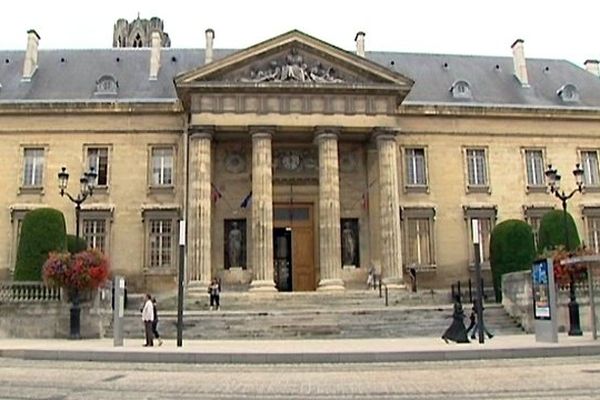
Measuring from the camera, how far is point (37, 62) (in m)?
37.1

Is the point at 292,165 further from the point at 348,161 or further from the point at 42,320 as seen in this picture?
the point at 42,320

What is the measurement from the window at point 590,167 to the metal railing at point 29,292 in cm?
2679

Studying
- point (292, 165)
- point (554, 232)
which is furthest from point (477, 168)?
point (292, 165)

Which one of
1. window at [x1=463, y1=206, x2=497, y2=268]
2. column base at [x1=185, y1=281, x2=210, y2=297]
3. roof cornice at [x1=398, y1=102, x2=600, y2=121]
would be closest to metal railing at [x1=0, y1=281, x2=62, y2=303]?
column base at [x1=185, y1=281, x2=210, y2=297]

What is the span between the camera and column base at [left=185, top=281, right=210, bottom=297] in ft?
94.3

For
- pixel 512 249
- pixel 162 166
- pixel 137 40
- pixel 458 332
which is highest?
pixel 137 40

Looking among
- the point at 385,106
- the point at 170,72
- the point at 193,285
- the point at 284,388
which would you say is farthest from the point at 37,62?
the point at 284,388

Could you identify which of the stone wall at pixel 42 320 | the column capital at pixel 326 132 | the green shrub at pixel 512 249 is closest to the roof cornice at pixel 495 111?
the column capital at pixel 326 132

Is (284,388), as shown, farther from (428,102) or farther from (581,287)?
(428,102)

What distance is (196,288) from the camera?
94.4 feet

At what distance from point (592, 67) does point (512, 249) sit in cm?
1887

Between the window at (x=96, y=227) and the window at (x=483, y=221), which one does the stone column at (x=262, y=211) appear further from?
the window at (x=483, y=221)

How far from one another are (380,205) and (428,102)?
7.16 meters

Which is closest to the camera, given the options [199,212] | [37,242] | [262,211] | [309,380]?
[309,380]
